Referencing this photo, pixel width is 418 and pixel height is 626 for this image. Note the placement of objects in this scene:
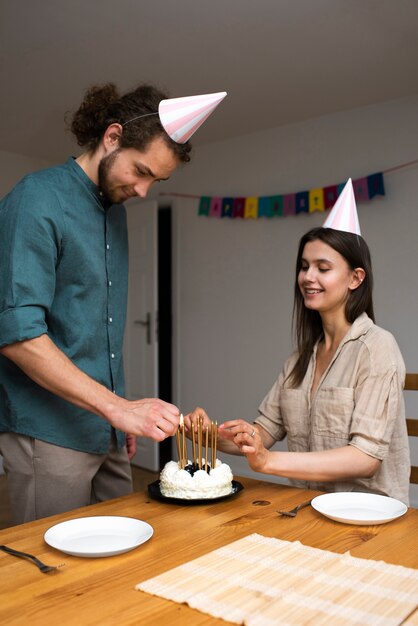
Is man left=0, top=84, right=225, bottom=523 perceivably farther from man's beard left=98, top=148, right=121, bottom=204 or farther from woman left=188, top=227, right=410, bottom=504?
woman left=188, top=227, right=410, bottom=504

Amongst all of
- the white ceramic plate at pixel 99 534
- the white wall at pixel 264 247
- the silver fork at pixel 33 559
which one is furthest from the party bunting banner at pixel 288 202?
the silver fork at pixel 33 559

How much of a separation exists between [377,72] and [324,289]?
7.44 ft

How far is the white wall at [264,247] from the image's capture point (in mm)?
3869

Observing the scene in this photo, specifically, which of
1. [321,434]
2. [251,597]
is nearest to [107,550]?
[251,597]

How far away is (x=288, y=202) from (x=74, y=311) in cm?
305

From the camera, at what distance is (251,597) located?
84 cm

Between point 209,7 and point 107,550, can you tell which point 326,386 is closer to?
point 107,550

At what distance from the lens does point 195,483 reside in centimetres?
135

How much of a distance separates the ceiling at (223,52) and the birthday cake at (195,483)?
2020mm

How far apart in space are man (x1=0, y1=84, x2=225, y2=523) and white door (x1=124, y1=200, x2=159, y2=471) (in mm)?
3119

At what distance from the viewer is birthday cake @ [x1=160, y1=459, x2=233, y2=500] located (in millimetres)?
1350

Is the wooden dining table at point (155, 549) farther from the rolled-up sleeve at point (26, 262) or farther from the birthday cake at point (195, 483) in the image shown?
the rolled-up sleeve at point (26, 262)

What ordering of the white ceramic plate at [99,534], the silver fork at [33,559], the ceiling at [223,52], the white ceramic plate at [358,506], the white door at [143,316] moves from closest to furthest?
the silver fork at [33,559] → the white ceramic plate at [99,534] → the white ceramic plate at [358,506] → the ceiling at [223,52] → the white door at [143,316]

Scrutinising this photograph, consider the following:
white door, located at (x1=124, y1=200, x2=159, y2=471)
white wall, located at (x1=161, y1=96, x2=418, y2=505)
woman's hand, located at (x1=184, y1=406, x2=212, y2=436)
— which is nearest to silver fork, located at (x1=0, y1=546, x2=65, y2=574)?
woman's hand, located at (x1=184, y1=406, x2=212, y2=436)
